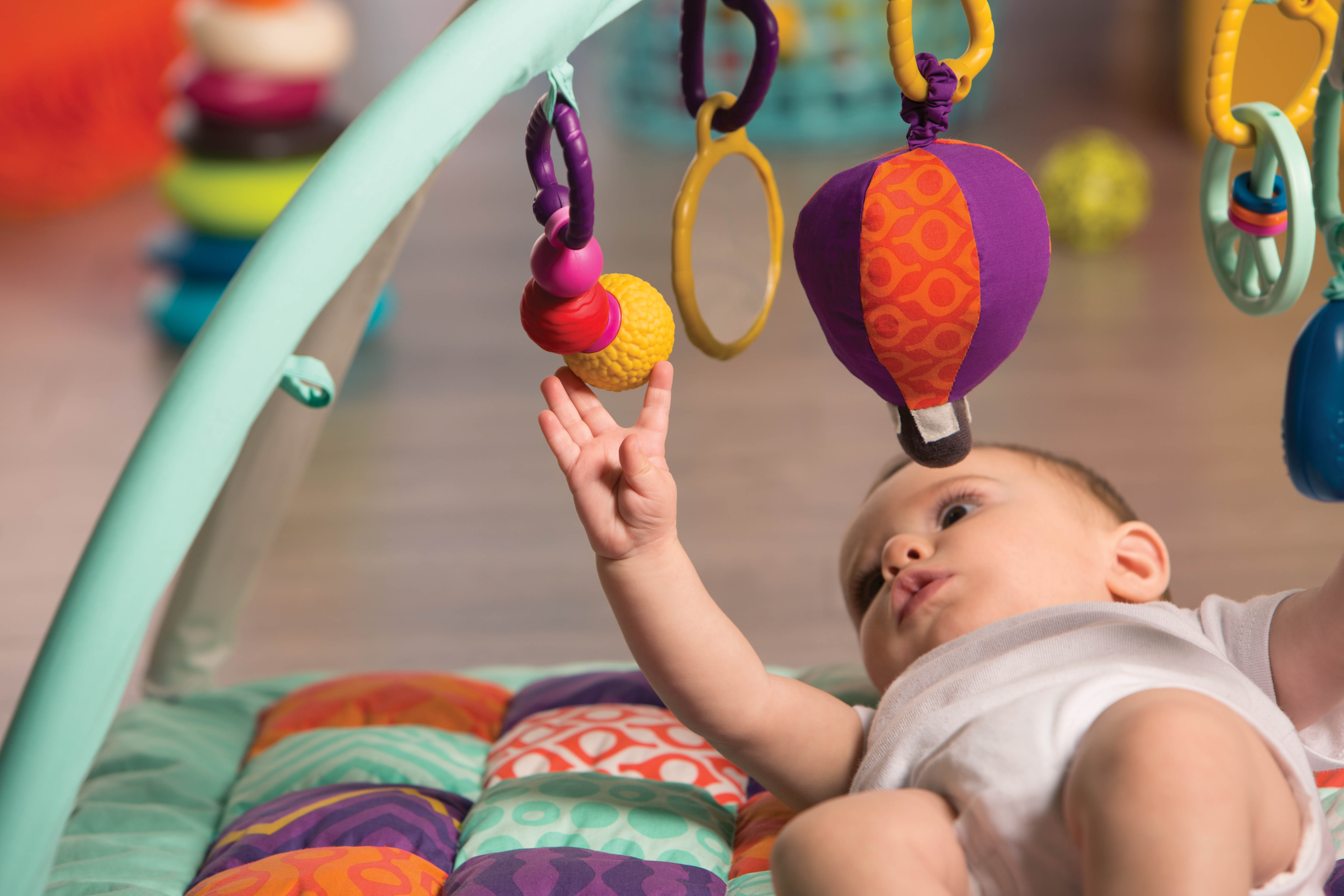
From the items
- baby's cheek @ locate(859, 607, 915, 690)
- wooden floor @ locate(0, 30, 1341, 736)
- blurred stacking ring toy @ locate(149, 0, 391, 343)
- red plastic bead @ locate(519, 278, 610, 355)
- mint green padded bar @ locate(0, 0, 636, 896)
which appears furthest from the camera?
blurred stacking ring toy @ locate(149, 0, 391, 343)

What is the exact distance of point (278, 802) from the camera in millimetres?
851

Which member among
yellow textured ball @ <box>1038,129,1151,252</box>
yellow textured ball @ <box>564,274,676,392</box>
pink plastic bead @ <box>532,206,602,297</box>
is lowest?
yellow textured ball @ <box>1038,129,1151,252</box>

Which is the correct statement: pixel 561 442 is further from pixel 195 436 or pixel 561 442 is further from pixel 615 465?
pixel 195 436

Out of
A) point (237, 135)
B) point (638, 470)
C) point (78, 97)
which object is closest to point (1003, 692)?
point (638, 470)

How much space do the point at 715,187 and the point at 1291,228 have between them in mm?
295

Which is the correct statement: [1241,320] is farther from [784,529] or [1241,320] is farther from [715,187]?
[715,187]

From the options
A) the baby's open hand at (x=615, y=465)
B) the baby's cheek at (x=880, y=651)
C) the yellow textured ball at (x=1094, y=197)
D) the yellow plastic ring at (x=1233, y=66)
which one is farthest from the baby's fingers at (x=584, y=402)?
the yellow textured ball at (x=1094, y=197)

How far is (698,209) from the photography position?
2.36 ft

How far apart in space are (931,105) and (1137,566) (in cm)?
37

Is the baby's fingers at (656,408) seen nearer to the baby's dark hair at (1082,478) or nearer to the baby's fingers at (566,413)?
the baby's fingers at (566,413)

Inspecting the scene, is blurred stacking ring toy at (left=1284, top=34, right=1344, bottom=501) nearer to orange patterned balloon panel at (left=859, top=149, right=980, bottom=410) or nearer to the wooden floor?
orange patterned balloon panel at (left=859, top=149, right=980, bottom=410)

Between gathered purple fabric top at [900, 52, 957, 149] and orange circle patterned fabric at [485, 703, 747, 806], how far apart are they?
0.42 m

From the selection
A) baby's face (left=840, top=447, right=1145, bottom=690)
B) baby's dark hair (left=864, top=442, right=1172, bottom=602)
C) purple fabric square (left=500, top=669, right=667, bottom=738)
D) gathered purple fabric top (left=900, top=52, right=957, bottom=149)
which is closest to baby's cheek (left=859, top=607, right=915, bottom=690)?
baby's face (left=840, top=447, right=1145, bottom=690)

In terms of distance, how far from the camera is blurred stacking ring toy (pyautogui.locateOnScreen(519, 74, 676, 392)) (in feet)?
1.77
